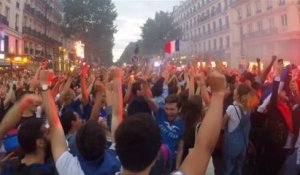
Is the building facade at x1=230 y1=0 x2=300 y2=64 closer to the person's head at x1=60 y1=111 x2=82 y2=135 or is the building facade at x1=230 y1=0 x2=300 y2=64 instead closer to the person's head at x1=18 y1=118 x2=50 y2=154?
the person's head at x1=60 y1=111 x2=82 y2=135

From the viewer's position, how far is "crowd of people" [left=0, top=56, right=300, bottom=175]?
2.06 metres

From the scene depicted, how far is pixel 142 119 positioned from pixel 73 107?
440 centimetres

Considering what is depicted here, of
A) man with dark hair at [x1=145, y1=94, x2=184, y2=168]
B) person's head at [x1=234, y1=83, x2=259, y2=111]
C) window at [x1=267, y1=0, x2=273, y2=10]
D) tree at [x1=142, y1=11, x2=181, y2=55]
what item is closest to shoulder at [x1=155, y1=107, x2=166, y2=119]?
man with dark hair at [x1=145, y1=94, x2=184, y2=168]

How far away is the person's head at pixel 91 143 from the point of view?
8.89 ft

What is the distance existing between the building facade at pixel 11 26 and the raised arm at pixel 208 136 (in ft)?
98.5

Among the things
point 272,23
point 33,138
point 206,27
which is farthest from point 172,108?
point 206,27

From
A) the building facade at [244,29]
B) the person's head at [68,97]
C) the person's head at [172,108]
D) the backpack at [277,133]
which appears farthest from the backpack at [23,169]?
the building facade at [244,29]

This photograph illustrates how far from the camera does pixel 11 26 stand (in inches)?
1401

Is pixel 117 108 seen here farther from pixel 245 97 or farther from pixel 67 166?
pixel 245 97

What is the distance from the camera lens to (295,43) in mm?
36969

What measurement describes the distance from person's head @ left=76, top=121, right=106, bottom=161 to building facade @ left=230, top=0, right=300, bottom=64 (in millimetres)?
33038

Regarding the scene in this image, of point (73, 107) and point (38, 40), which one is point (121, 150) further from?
point (38, 40)

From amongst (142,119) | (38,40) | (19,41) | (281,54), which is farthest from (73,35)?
(142,119)

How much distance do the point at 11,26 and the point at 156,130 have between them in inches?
1425
